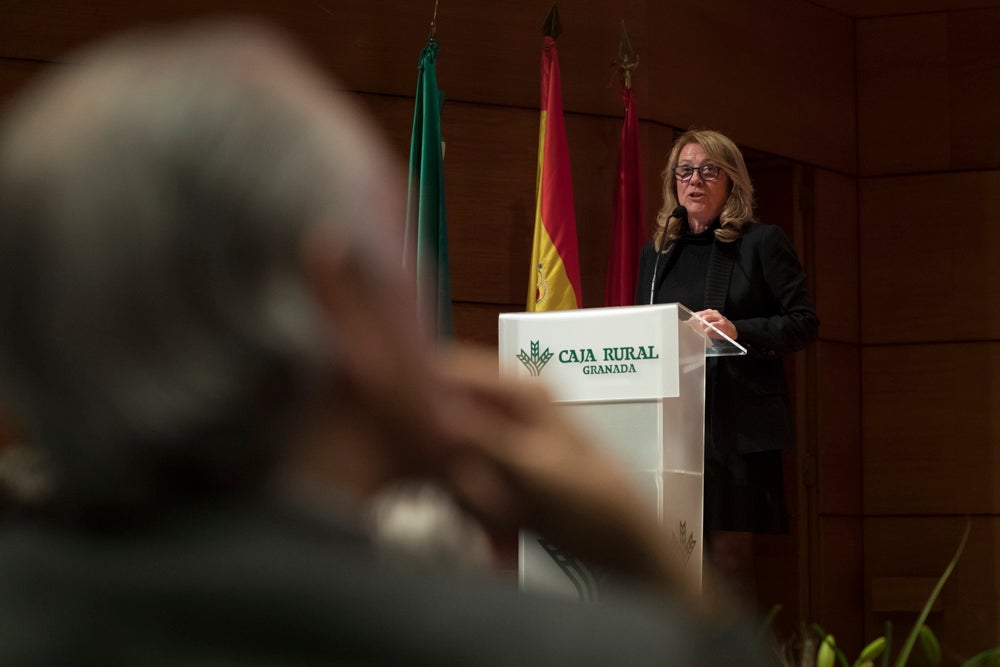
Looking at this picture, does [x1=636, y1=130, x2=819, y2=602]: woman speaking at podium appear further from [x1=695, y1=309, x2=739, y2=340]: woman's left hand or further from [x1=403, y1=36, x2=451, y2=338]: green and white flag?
[x1=403, y1=36, x2=451, y2=338]: green and white flag

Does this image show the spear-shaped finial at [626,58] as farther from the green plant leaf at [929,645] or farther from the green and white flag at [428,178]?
the green plant leaf at [929,645]

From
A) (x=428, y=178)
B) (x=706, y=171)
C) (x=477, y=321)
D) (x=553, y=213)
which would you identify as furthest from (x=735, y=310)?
(x=477, y=321)

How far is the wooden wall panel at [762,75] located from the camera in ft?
19.2

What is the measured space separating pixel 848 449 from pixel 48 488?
6124 millimetres

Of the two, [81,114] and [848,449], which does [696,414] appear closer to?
[81,114]

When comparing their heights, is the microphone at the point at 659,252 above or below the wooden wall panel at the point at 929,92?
below

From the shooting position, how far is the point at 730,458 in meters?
3.77

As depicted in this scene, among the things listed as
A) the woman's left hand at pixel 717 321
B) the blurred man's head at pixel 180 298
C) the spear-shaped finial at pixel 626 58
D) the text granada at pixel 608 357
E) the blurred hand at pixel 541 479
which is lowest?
the blurred hand at pixel 541 479

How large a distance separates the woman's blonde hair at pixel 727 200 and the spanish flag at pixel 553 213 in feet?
3.35

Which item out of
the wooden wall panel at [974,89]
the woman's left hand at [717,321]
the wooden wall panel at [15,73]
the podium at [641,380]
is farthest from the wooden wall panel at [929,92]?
the wooden wall panel at [15,73]

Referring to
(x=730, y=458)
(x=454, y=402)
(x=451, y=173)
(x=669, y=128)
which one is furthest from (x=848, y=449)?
(x=454, y=402)

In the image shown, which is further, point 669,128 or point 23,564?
point 669,128

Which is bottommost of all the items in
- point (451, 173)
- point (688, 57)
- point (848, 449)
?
point (848, 449)

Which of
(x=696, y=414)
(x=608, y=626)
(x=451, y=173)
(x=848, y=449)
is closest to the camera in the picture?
(x=608, y=626)
